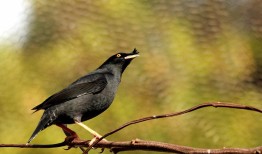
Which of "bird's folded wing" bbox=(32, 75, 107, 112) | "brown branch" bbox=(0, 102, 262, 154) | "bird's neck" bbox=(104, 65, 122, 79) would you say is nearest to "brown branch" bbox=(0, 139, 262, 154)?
"brown branch" bbox=(0, 102, 262, 154)

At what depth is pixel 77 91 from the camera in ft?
9.78

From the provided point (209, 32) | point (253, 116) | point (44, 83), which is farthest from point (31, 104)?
point (209, 32)

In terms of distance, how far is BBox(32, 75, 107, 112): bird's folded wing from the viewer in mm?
2785

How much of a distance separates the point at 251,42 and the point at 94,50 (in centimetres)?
213

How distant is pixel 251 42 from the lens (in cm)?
962

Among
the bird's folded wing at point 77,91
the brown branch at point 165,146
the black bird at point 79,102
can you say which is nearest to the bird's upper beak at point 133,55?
the black bird at point 79,102

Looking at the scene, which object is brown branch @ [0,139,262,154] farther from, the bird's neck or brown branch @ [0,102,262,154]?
the bird's neck

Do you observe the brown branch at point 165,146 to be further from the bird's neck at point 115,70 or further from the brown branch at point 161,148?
the bird's neck at point 115,70

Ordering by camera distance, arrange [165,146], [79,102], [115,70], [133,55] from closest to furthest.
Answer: [165,146], [79,102], [133,55], [115,70]

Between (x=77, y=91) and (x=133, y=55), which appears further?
(x=133, y=55)

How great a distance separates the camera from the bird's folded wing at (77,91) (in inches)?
110

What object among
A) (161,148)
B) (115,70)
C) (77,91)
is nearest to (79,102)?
(77,91)

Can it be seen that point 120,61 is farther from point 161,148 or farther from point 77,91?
point 161,148

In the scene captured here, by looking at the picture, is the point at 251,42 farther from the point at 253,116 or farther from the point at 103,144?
the point at 103,144
